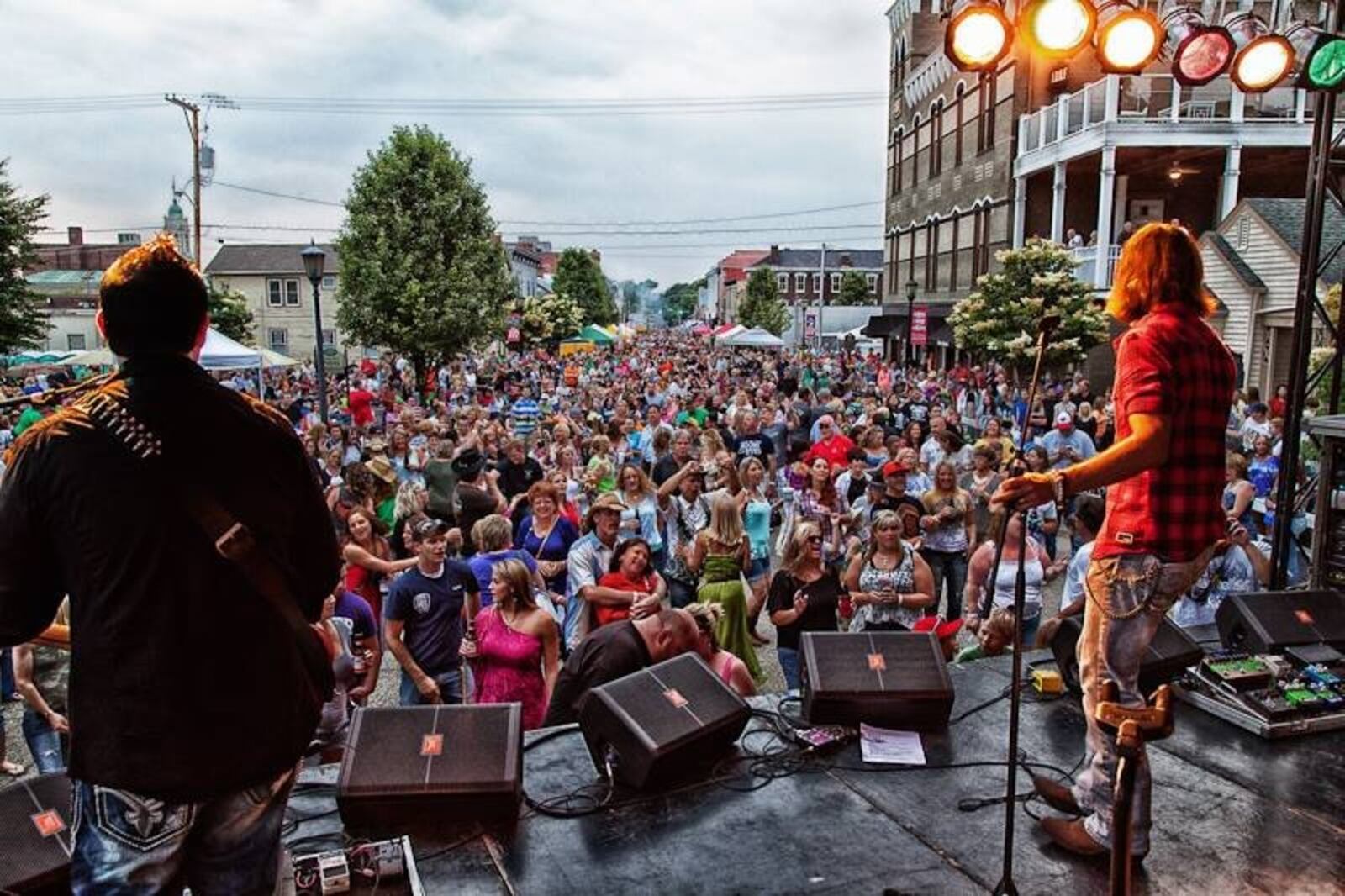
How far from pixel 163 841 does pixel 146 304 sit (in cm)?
112

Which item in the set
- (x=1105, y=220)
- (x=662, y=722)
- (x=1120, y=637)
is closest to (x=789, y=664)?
(x=662, y=722)

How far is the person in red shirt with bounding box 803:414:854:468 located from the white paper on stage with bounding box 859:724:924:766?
5.37m

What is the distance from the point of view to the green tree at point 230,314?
1716 inches

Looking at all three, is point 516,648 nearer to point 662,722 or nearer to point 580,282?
point 662,722

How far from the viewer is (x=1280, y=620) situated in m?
5.35

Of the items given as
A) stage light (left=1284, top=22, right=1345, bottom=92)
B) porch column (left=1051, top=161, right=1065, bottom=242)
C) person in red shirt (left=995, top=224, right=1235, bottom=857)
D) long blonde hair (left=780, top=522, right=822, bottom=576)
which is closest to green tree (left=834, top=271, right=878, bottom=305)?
porch column (left=1051, top=161, right=1065, bottom=242)

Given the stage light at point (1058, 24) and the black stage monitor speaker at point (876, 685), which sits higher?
the stage light at point (1058, 24)

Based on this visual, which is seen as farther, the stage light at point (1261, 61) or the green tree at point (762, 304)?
the green tree at point (762, 304)

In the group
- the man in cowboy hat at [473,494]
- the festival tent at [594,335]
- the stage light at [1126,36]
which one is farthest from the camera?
the festival tent at [594,335]

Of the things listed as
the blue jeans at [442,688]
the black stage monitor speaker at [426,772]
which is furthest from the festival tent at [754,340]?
the black stage monitor speaker at [426,772]

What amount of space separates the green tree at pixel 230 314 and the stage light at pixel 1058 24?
42634 mm

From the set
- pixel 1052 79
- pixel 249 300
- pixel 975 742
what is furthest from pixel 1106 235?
pixel 249 300

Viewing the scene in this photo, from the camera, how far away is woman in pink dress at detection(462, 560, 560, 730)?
5.18 m

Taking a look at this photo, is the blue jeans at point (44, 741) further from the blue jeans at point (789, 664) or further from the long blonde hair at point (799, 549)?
the long blonde hair at point (799, 549)
